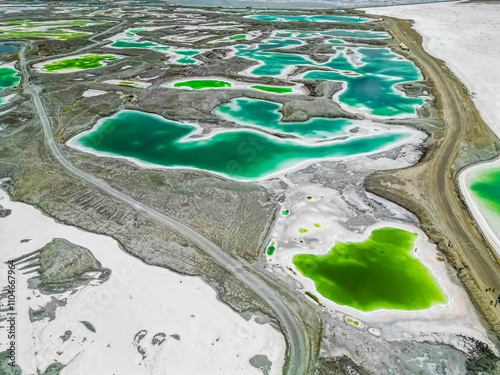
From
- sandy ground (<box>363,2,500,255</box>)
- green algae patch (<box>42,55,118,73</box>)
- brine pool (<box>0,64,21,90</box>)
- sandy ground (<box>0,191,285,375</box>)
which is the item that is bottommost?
brine pool (<box>0,64,21,90</box>)

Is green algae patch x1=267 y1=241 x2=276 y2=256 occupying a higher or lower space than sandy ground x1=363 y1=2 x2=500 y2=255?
lower

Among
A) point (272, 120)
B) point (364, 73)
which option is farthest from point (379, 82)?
point (272, 120)

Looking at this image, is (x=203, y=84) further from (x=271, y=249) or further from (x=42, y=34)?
(x=42, y=34)

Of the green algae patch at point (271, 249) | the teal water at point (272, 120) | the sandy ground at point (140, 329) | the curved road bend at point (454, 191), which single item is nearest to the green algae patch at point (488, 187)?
the curved road bend at point (454, 191)

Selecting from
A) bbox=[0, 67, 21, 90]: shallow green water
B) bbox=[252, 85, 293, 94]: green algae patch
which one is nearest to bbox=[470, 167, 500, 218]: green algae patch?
bbox=[252, 85, 293, 94]: green algae patch

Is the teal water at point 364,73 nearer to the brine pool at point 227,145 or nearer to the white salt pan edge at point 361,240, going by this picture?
the brine pool at point 227,145

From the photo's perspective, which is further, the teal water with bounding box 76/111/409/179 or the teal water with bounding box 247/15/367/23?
the teal water with bounding box 247/15/367/23

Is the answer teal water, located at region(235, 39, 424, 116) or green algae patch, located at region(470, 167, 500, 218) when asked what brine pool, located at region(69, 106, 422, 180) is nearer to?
teal water, located at region(235, 39, 424, 116)

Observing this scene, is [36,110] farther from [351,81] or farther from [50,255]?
[351,81]

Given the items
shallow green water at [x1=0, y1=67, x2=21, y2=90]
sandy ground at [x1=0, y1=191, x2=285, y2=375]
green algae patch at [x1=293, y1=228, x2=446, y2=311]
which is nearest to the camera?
sandy ground at [x1=0, y1=191, x2=285, y2=375]
